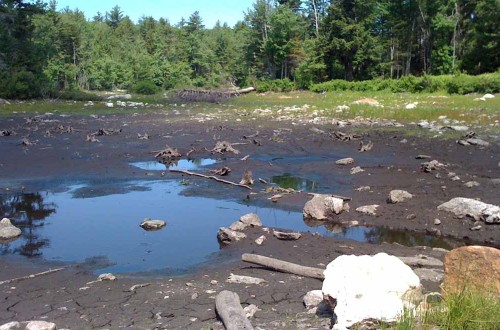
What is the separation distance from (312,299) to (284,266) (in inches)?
59.5

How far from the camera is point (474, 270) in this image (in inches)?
201

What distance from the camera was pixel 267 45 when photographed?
7425cm

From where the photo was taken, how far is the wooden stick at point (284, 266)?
24.0 feet

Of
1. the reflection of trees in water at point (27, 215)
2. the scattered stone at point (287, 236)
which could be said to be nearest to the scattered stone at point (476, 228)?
the scattered stone at point (287, 236)

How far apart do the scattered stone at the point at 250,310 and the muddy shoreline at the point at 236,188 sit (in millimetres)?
193

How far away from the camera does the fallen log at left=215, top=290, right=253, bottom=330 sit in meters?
5.34

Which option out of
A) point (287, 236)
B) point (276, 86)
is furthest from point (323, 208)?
point (276, 86)

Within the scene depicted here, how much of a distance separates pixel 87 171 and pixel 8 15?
1532 inches

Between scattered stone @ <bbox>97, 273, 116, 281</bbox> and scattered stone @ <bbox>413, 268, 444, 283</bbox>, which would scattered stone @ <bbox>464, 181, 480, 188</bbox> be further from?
scattered stone @ <bbox>97, 273, 116, 281</bbox>

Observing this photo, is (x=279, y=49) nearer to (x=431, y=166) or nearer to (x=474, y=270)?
(x=431, y=166)

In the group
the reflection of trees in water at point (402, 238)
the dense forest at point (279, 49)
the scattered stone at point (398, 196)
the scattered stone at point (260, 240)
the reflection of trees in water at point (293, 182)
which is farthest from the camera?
the dense forest at point (279, 49)

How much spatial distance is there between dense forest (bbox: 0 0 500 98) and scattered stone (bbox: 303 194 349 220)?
135ft

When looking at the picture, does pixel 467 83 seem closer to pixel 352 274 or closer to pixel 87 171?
pixel 87 171

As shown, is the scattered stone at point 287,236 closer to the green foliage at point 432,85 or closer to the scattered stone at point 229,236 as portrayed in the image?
the scattered stone at point 229,236
